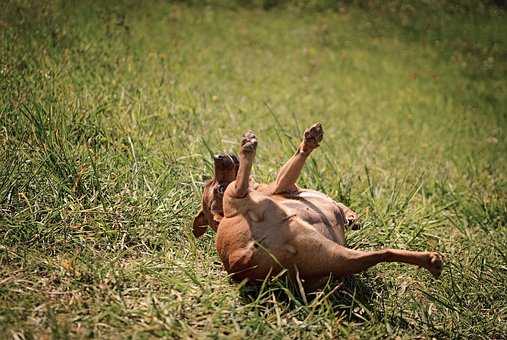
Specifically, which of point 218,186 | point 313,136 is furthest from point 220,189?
point 313,136

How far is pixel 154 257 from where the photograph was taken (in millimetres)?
2693

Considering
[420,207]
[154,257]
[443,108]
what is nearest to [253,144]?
[154,257]

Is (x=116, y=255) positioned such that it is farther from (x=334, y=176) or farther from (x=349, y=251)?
(x=334, y=176)

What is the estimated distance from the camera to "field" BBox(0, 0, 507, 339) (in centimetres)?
235

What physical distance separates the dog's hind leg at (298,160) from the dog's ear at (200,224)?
0.37 meters

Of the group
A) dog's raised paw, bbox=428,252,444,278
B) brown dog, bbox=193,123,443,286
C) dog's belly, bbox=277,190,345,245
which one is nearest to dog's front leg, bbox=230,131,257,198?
brown dog, bbox=193,123,443,286

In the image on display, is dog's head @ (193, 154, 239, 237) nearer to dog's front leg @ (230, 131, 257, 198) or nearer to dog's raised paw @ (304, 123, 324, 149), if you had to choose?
dog's front leg @ (230, 131, 257, 198)

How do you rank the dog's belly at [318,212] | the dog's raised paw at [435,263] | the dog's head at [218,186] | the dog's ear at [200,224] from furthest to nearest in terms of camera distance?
1. the dog's ear at [200,224]
2. the dog's head at [218,186]
3. the dog's belly at [318,212]
4. the dog's raised paw at [435,263]

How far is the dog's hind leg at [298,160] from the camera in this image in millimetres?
2455

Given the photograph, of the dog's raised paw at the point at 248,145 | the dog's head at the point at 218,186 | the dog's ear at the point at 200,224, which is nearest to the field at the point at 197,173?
the dog's ear at the point at 200,224

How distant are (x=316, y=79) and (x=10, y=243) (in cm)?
466

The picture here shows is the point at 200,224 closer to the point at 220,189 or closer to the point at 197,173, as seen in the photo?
the point at 220,189

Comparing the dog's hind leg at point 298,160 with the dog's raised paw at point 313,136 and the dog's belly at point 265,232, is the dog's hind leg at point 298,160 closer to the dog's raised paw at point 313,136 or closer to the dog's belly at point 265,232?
the dog's raised paw at point 313,136

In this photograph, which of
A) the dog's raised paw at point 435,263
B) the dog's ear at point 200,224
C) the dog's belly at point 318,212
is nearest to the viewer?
the dog's raised paw at point 435,263
